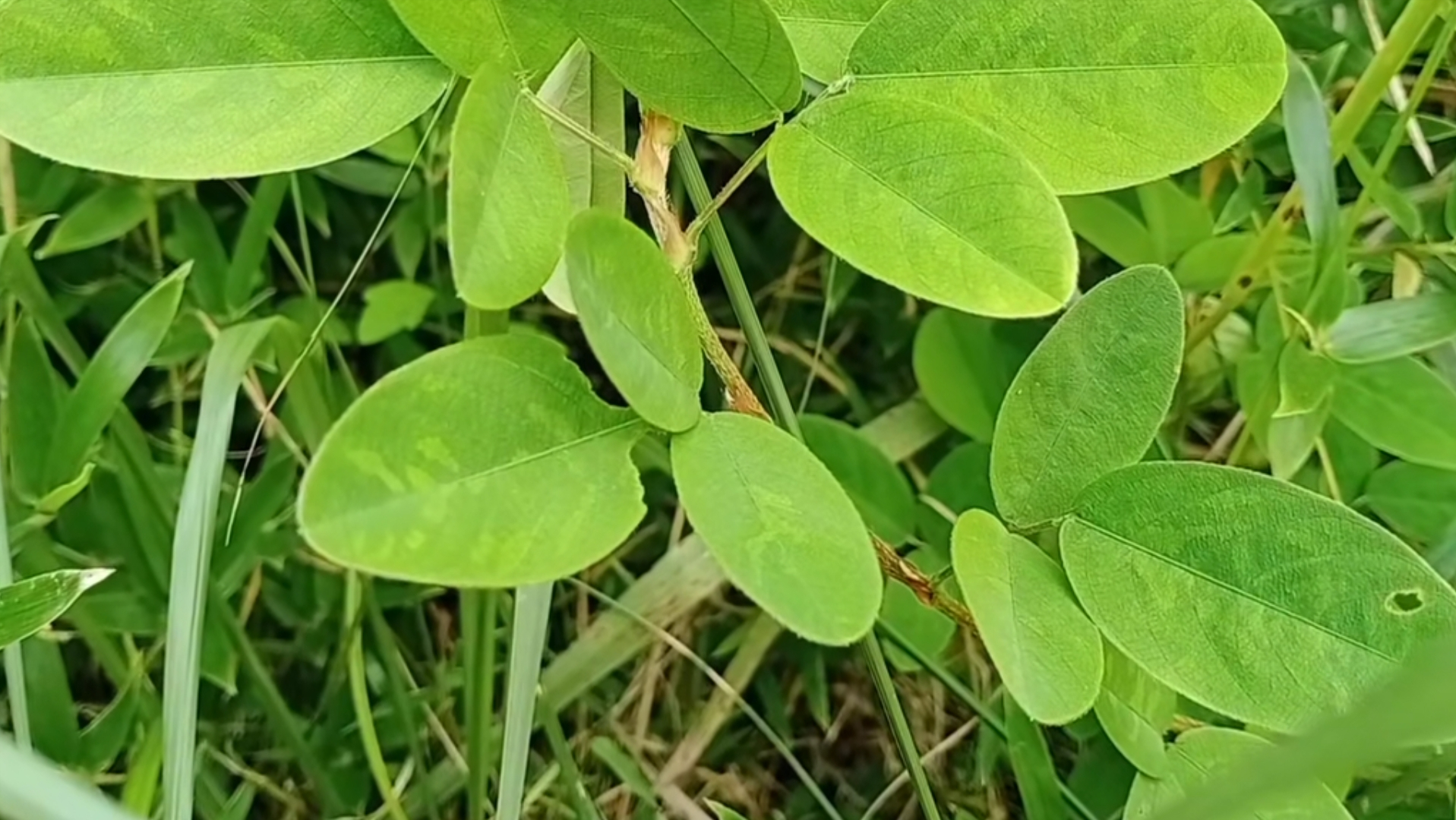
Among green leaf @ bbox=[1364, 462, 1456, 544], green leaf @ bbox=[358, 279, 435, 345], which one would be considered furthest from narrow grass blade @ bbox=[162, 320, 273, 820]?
green leaf @ bbox=[1364, 462, 1456, 544]

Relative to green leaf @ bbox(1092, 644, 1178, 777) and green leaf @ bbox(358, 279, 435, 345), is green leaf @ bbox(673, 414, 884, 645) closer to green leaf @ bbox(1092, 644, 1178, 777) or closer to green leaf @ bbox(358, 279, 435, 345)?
green leaf @ bbox(1092, 644, 1178, 777)

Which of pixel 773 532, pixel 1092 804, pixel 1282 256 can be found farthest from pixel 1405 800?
pixel 773 532

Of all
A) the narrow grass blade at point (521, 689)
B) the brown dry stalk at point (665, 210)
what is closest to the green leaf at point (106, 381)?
the narrow grass blade at point (521, 689)

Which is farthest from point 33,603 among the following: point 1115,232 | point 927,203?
point 1115,232

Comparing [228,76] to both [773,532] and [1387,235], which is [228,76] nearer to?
[773,532]

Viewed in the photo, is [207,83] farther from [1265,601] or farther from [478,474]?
[1265,601]

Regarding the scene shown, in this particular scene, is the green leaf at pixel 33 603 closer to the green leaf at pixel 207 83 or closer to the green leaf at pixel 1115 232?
the green leaf at pixel 207 83

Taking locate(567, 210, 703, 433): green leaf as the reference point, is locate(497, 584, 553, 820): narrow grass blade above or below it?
below
